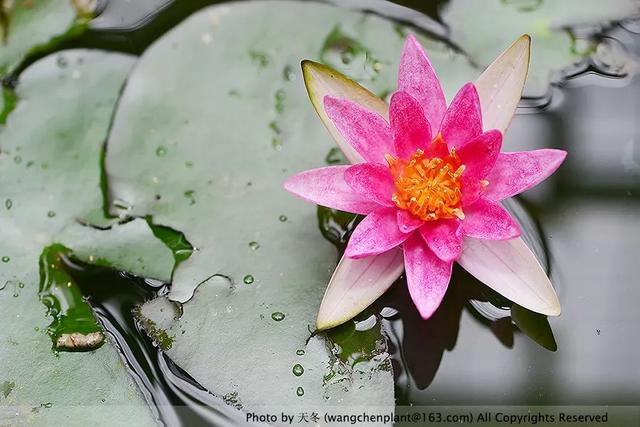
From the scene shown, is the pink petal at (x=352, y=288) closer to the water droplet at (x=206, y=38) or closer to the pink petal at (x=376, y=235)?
the pink petal at (x=376, y=235)

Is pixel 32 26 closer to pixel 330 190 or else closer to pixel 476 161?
pixel 330 190

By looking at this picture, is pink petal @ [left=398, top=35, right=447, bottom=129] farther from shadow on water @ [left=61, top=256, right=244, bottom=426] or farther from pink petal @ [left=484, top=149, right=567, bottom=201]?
shadow on water @ [left=61, top=256, right=244, bottom=426]

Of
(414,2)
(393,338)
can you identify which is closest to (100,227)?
(393,338)

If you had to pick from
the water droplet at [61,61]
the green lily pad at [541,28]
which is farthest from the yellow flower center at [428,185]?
the water droplet at [61,61]

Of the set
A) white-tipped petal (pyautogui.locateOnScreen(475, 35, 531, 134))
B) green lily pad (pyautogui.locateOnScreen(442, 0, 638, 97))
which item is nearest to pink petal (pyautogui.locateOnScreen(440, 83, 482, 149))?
white-tipped petal (pyautogui.locateOnScreen(475, 35, 531, 134))

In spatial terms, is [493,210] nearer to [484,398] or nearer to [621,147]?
[484,398]
